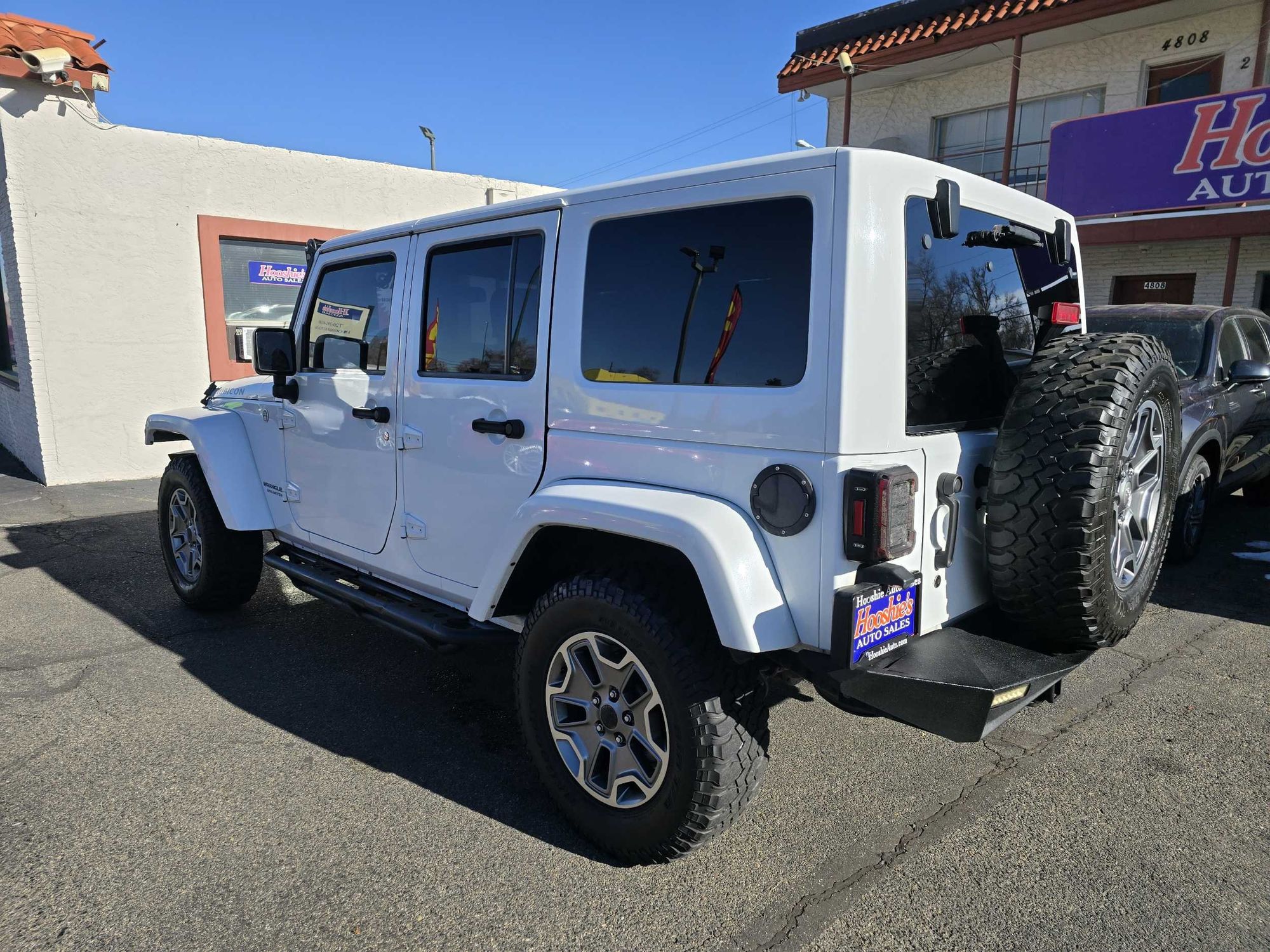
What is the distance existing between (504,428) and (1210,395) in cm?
524

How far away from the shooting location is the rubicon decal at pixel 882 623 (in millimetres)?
2158

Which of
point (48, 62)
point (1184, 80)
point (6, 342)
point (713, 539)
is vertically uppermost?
point (1184, 80)

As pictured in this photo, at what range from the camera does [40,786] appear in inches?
120

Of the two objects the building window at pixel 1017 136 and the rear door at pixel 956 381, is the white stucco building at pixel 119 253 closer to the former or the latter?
the building window at pixel 1017 136

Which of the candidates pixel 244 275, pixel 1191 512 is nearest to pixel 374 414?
pixel 1191 512

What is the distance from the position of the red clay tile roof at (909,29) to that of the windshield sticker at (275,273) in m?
8.43

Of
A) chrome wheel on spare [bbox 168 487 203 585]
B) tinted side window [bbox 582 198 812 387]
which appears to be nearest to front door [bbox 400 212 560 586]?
tinted side window [bbox 582 198 812 387]

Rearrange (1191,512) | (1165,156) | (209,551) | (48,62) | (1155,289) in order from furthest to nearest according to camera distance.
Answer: (1155,289) < (1165,156) < (48,62) < (1191,512) < (209,551)

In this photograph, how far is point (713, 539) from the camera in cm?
224

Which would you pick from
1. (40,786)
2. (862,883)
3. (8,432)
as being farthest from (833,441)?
(8,432)

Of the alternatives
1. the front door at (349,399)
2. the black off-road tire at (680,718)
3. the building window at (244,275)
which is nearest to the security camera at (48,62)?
the building window at (244,275)

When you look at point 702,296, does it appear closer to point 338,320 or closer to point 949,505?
point 949,505

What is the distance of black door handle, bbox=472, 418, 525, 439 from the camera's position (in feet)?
9.71

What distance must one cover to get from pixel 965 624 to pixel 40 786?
336 centimetres
